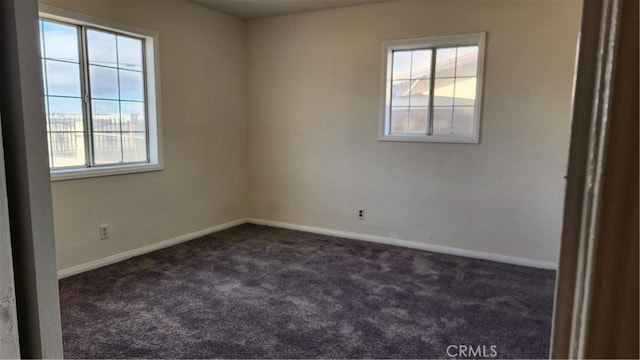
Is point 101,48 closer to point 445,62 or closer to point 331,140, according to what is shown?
point 331,140

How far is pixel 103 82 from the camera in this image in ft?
12.2

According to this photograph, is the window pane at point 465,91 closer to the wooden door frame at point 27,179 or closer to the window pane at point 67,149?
the window pane at point 67,149

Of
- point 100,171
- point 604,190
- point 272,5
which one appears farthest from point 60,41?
point 604,190

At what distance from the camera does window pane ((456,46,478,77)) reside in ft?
13.1

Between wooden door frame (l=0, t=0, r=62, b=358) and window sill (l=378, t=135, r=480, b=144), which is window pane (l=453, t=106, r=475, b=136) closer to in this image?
window sill (l=378, t=135, r=480, b=144)

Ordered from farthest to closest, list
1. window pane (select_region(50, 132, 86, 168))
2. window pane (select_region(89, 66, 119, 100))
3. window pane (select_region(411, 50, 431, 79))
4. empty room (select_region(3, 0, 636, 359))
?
window pane (select_region(411, 50, 431, 79)) < window pane (select_region(89, 66, 119, 100)) < window pane (select_region(50, 132, 86, 168)) < empty room (select_region(3, 0, 636, 359))

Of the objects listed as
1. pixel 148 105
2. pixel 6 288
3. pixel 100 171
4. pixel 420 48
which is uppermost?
pixel 420 48

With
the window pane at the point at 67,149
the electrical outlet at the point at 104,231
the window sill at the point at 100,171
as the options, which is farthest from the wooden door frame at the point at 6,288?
the electrical outlet at the point at 104,231

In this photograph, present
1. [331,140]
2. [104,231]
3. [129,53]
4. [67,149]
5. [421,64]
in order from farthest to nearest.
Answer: [331,140]
[421,64]
[129,53]
[104,231]
[67,149]

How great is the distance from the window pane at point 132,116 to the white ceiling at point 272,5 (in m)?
1.32

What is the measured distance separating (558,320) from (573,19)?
12.8 ft

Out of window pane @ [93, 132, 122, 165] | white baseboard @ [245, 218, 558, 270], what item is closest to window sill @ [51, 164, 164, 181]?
window pane @ [93, 132, 122, 165]

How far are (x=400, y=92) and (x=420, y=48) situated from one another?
0.49m

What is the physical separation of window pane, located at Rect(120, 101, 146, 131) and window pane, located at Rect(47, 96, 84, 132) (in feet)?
1.46
